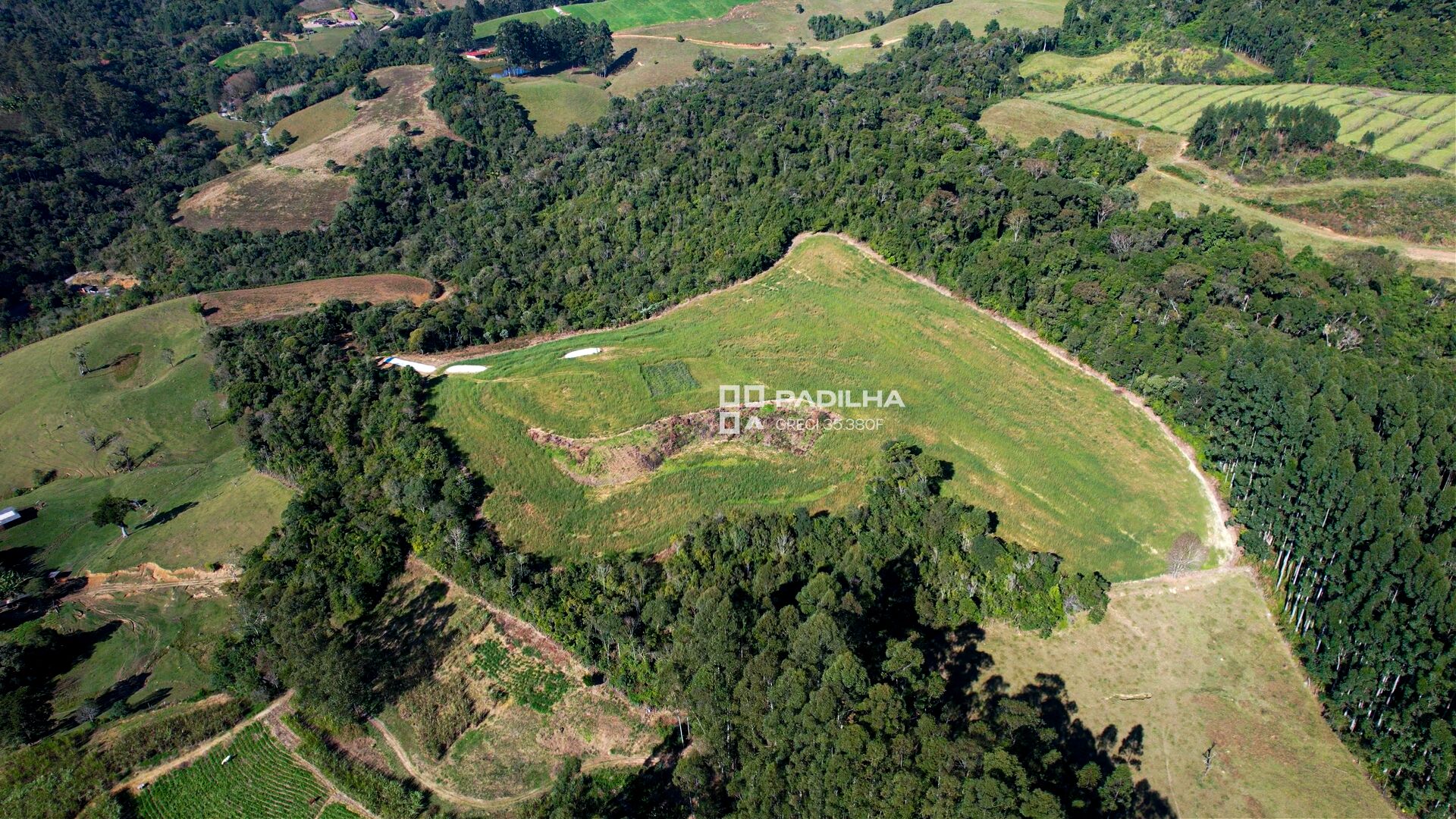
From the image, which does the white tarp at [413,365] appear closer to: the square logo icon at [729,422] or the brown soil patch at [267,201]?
the square logo icon at [729,422]

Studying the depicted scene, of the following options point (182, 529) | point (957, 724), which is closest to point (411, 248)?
point (182, 529)

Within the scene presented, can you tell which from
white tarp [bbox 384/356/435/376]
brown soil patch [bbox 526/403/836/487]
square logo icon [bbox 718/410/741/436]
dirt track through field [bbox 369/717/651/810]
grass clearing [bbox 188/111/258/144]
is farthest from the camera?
grass clearing [bbox 188/111/258/144]

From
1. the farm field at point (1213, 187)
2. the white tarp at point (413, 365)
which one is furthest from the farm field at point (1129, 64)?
the white tarp at point (413, 365)

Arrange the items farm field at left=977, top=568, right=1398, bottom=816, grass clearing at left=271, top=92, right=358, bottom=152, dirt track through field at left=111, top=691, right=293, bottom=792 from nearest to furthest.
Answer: farm field at left=977, top=568, right=1398, bottom=816, dirt track through field at left=111, top=691, right=293, bottom=792, grass clearing at left=271, top=92, right=358, bottom=152

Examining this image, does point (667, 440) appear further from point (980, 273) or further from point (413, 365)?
point (980, 273)

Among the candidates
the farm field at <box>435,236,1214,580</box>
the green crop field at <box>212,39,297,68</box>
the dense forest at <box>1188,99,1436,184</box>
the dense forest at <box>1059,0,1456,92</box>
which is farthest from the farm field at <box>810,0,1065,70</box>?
the green crop field at <box>212,39,297,68</box>

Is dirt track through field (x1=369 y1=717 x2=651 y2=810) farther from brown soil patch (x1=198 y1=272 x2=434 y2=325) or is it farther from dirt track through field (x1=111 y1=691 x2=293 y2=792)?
brown soil patch (x1=198 y1=272 x2=434 y2=325)

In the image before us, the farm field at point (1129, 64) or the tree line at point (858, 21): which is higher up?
the tree line at point (858, 21)
